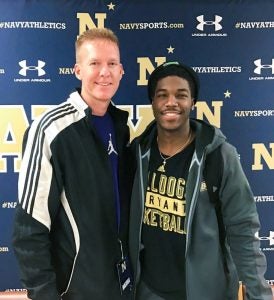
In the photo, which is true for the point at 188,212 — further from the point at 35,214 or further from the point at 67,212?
the point at 35,214

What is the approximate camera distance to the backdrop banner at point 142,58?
7.89ft

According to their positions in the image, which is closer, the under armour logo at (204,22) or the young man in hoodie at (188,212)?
the young man in hoodie at (188,212)

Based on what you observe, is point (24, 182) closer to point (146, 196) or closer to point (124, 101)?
point (146, 196)

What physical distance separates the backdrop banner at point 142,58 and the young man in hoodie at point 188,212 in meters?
0.88

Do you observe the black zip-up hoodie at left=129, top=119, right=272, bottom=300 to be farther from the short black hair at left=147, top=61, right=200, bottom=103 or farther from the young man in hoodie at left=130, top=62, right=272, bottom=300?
the short black hair at left=147, top=61, right=200, bottom=103

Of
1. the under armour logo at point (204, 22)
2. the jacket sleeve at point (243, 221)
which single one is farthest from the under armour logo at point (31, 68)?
the jacket sleeve at point (243, 221)

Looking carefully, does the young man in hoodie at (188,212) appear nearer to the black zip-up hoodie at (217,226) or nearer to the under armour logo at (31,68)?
the black zip-up hoodie at (217,226)

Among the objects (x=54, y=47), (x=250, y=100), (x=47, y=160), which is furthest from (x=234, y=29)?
(x=47, y=160)

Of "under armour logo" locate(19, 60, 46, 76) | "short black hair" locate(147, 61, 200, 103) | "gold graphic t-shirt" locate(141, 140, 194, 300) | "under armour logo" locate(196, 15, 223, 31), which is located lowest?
"gold graphic t-shirt" locate(141, 140, 194, 300)

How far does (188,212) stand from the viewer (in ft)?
4.88

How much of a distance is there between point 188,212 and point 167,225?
109 millimetres

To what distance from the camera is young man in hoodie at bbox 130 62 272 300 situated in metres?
1.48

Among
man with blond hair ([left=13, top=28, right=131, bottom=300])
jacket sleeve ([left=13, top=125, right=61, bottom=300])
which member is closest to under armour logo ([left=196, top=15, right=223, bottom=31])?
man with blond hair ([left=13, top=28, right=131, bottom=300])

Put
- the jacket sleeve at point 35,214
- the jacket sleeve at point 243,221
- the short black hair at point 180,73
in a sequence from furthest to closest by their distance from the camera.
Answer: the short black hair at point 180,73 → the jacket sleeve at point 243,221 → the jacket sleeve at point 35,214
